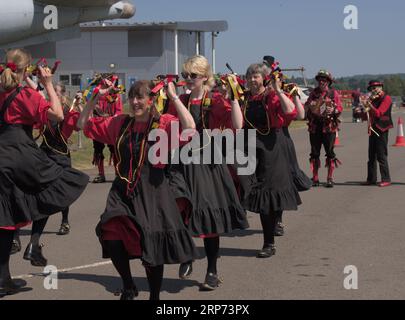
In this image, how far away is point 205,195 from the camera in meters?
7.11

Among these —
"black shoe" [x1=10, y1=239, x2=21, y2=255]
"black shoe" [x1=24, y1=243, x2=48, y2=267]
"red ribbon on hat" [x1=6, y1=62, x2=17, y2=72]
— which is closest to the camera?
"red ribbon on hat" [x1=6, y1=62, x2=17, y2=72]

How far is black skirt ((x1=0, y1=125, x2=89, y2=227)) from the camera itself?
6.82 m

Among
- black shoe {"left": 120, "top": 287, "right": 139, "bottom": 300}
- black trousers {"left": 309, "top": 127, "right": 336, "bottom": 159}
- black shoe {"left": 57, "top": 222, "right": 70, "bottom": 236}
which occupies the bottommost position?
black shoe {"left": 57, "top": 222, "right": 70, "bottom": 236}

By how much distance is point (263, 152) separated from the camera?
8.61m

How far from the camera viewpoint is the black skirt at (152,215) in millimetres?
6070

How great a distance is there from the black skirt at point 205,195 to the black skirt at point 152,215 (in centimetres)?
75

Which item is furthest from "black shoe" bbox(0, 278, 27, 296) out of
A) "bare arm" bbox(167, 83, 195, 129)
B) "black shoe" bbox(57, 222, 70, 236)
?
"black shoe" bbox(57, 222, 70, 236)

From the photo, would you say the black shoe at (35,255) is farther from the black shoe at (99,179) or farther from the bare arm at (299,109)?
the black shoe at (99,179)

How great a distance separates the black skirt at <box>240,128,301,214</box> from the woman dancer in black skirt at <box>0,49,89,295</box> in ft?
7.43

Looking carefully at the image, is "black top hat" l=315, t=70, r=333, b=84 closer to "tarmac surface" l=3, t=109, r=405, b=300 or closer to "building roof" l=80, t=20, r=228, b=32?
"tarmac surface" l=3, t=109, r=405, b=300

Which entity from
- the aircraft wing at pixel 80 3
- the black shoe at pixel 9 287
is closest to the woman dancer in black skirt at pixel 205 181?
the black shoe at pixel 9 287

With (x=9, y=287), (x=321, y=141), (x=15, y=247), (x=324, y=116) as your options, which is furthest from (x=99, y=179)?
(x=9, y=287)
